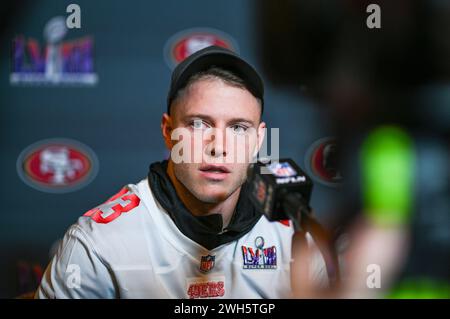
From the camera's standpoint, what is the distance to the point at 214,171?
142 centimetres

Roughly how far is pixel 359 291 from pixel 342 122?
0.49 meters

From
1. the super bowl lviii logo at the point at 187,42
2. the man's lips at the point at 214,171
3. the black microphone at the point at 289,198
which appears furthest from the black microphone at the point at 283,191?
the super bowl lviii logo at the point at 187,42

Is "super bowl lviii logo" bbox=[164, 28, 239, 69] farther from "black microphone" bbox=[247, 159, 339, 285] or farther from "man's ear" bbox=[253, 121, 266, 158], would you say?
"black microphone" bbox=[247, 159, 339, 285]

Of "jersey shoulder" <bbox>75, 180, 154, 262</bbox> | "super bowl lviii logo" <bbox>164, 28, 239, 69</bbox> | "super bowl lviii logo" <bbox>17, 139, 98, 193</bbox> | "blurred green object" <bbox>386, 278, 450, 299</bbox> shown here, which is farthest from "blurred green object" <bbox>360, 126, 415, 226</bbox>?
"super bowl lviii logo" <bbox>17, 139, 98, 193</bbox>

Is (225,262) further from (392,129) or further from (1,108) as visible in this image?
(1,108)

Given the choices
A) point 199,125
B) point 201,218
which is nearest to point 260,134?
point 199,125

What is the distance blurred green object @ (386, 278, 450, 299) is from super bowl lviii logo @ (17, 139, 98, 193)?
3.09 ft

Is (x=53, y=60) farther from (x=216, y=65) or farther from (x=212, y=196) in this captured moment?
(x=212, y=196)

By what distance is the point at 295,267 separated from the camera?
1.18 metres

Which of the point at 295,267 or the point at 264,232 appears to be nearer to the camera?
the point at 295,267

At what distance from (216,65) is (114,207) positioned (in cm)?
48

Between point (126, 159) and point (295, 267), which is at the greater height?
point (126, 159)

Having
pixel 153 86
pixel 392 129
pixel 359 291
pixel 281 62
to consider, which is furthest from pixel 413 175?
pixel 153 86

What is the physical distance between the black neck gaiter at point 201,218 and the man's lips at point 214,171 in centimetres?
7
